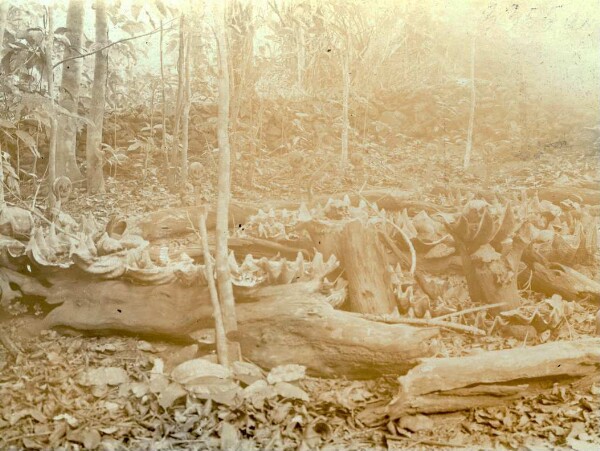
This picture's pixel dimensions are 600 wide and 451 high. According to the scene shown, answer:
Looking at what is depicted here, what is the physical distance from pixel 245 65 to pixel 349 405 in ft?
7.86

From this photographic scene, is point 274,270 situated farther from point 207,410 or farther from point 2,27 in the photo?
point 2,27

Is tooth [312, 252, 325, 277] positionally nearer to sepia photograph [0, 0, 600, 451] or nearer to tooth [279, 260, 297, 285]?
sepia photograph [0, 0, 600, 451]

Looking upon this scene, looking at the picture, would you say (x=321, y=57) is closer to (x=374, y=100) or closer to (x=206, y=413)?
(x=374, y=100)

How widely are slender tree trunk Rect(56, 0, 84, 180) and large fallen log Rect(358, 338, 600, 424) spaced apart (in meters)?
2.70

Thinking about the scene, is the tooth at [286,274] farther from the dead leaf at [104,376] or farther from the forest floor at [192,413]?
the dead leaf at [104,376]

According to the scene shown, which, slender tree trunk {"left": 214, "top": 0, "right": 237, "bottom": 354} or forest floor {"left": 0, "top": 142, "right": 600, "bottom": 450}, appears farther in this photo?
slender tree trunk {"left": 214, "top": 0, "right": 237, "bottom": 354}

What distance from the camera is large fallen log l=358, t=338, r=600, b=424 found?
3166 mm

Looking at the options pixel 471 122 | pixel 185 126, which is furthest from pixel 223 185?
pixel 471 122

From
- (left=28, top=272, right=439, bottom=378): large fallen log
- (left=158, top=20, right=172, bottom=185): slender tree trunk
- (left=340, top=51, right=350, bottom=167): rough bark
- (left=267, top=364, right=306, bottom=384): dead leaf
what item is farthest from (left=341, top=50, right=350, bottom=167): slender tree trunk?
(left=267, top=364, right=306, bottom=384): dead leaf

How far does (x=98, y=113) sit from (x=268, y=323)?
1998mm

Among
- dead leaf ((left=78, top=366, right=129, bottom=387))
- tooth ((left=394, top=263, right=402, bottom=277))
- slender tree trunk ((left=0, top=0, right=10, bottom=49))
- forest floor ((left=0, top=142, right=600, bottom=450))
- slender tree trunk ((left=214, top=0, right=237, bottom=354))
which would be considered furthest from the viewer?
slender tree trunk ((left=0, top=0, right=10, bottom=49))

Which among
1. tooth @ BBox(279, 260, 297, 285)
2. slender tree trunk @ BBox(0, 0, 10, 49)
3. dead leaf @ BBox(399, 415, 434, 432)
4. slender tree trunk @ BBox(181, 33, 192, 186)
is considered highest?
slender tree trunk @ BBox(0, 0, 10, 49)

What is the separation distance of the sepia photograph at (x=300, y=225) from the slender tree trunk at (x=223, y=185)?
0.05 feet

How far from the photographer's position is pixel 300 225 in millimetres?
3621
